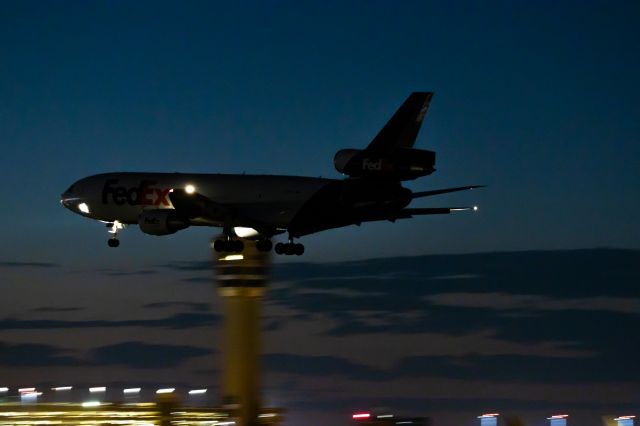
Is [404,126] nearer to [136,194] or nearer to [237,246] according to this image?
[237,246]

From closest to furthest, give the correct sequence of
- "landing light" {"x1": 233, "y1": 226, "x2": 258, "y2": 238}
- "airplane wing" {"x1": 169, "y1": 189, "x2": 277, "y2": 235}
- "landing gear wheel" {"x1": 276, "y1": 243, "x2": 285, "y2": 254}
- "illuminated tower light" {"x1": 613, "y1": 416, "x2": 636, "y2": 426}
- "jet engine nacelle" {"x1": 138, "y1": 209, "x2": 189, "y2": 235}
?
"illuminated tower light" {"x1": 613, "y1": 416, "x2": 636, "y2": 426}
"airplane wing" {"x1": 169, "y1": 189, "x2": 277, "y2": 235}
"jet engine nacelle" {"x1": 138, "y1": 209, "x2": 189, "y2": 235}
"landing light" {"x1": 233, "y1": 226, "x2": 258, "y2": 238}
"landing gear wheel" {"x1": 276, "y1": 243, "x2": 285, "y2": 254}

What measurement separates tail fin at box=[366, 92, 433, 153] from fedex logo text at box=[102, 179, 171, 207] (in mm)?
22034

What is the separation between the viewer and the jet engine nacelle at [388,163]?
228ft

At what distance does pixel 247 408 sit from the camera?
84.7 metres

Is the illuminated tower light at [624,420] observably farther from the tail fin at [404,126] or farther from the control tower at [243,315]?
the control tower at [243,315]

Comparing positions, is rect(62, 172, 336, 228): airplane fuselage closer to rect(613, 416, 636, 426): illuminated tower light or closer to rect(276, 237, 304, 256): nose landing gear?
rect(276, 237, 304, 256): nose landing gear

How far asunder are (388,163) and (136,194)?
26948mm

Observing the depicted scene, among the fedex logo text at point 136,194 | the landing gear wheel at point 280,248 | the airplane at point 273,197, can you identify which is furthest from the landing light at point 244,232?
the fedex logo text at point 136,194

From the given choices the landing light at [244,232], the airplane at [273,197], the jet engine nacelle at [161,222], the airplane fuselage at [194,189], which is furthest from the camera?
the landing light at [244,232]

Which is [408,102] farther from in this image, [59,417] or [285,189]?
[59,417]

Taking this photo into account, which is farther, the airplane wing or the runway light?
the runway light

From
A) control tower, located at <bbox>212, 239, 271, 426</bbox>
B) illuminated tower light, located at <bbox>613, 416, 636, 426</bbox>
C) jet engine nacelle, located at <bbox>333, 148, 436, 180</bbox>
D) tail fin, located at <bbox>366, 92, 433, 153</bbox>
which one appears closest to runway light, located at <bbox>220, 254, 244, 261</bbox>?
control tower, located at <bbox>212, 239, 271, 426</bbox>

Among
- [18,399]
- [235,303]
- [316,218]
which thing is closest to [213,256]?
[235,303]

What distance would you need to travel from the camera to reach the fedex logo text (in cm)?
8988
